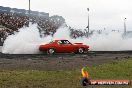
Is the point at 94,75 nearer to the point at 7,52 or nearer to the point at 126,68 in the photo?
the point at 126,68

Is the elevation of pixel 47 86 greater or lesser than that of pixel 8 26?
lesser

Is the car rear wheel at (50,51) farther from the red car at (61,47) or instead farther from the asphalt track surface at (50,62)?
the asphalt track surface at (50,62)

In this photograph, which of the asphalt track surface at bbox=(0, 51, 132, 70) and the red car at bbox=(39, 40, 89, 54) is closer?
the asphalt track surface at bbox=(0, 51, 132, 70)

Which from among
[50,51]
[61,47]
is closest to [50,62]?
[50,51]

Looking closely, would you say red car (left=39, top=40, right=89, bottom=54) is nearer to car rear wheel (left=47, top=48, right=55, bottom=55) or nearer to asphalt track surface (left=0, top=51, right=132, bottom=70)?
car rear wheel (left=47, top=48, right=55, bottom=55)

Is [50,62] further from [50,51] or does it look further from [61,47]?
[61,47]

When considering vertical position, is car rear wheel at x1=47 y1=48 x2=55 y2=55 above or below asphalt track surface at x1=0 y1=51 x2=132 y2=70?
above

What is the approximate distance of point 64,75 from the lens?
1389 cm

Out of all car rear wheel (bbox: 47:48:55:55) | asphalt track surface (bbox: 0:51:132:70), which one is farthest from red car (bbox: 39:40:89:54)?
asphalt track surface (bbox: 0:51:132:70)

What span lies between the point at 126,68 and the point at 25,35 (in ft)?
58.4

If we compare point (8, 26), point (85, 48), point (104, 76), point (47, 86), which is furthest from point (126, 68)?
point (8, 26)

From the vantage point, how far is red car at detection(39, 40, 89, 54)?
92.1 feet

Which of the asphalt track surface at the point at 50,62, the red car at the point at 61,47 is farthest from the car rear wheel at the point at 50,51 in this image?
the asphalt track surface at the point at 50,62

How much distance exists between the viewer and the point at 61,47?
28.3 metres
